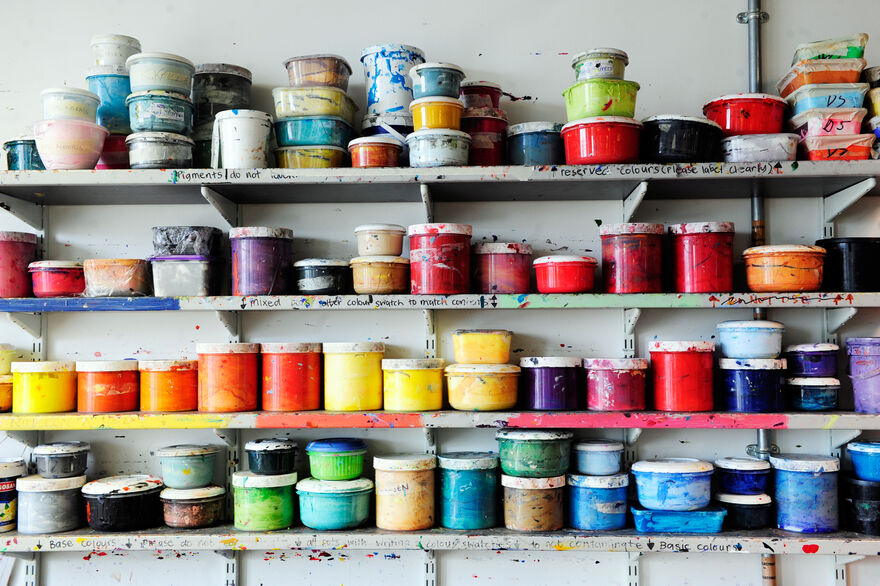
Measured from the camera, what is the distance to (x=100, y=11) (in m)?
3.05

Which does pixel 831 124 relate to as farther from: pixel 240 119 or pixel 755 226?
pixel 240 119

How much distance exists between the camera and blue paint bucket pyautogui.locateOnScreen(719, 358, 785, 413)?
2586 millimetres

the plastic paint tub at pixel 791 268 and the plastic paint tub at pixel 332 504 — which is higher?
the plastic paint tub at pixel 791 268

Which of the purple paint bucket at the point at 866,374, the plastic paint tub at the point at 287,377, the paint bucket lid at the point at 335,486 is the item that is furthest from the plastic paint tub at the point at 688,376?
the plastic paint tub at the point at 287,377

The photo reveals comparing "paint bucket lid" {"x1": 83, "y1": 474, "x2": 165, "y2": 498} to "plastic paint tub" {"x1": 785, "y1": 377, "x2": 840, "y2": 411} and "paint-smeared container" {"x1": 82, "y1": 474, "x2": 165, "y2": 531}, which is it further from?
"plastic paint tub" {"x1": 785, "y1": 377, "x2": 840, "y2": 411}

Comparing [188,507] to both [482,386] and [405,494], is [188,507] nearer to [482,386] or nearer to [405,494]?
[405,494]

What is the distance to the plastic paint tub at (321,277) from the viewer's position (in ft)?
8.75

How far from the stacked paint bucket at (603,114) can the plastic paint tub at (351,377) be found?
3.38 ft

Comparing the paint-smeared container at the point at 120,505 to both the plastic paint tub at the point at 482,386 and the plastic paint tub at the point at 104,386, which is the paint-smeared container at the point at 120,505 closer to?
the plastic paint tub at the point at 104,386

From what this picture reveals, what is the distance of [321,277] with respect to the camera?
2666 millimetres

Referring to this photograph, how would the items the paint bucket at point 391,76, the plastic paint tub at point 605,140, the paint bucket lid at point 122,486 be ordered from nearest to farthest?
the plastic paint tub at point 605,140, the paint bucket lid at point 122,486, the paint bucket at point 391,76

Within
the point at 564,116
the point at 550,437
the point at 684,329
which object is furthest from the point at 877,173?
the point at 550,437

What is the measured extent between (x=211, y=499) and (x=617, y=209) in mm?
1933

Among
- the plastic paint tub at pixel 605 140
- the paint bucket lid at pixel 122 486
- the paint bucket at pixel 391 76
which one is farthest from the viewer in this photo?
the paint bucket at pixel 391 76
